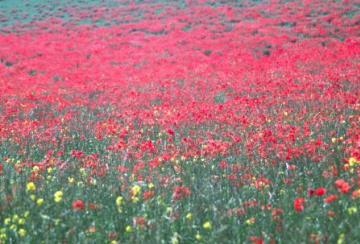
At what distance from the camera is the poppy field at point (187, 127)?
357 cm

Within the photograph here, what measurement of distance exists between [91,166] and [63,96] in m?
7.24

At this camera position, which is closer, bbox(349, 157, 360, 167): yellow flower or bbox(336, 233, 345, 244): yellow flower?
bbox(336, 233, 345, 244): yellow flower

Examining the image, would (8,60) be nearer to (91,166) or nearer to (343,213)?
(91,166)

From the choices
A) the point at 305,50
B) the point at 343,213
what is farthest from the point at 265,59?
the point at 343,213

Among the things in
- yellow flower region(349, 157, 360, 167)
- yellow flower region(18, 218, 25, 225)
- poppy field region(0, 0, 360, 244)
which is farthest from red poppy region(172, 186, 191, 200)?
yellow flower region(349, 157, 360, 167)

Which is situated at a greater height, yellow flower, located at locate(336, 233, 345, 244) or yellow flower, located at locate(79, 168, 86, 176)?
yellow flower, located at locate(336, 233, 345, 244)

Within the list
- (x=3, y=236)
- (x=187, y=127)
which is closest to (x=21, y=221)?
(x=3, y=236)

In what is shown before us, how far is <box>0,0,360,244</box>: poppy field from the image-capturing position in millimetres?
3568

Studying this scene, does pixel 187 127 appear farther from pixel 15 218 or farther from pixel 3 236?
pixel 3 236

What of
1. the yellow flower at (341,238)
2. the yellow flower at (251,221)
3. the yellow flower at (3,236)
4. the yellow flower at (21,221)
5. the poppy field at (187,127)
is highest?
the yellow flower at (341,238)

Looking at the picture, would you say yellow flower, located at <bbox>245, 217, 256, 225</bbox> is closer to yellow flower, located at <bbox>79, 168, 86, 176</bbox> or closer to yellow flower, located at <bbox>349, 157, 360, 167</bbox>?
yellow flower, located at <bbox>349, 157, 360, 167</bbox>

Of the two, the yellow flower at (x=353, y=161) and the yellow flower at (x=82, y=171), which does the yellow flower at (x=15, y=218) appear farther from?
the yellow flower at (x=353, y=161)

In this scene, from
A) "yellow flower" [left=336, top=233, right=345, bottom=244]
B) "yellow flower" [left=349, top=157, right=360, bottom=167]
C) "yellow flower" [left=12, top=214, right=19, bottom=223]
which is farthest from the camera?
"yellow flower" [left=349, top=157, right=360, bottom=167]

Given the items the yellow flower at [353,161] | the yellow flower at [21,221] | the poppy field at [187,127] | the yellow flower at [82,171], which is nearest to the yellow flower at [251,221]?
the poppy field at [187,127]
